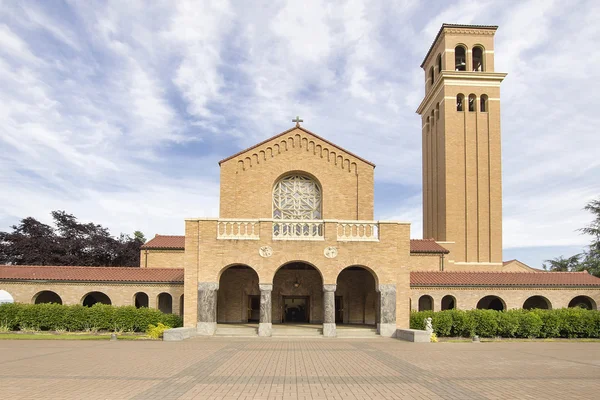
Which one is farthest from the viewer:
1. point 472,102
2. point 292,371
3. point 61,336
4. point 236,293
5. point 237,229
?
point 472,102

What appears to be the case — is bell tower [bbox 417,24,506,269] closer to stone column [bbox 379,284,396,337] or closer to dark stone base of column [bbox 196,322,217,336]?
stone column [bbox 379,284,396,337]

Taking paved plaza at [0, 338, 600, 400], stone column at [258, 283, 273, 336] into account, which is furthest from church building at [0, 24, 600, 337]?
paved plaza at [0, 338, 600, 400]

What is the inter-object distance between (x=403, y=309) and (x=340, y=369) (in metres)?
10.6

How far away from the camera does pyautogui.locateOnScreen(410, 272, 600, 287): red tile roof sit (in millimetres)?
27359

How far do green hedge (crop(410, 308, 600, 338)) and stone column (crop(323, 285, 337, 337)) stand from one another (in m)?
4.43

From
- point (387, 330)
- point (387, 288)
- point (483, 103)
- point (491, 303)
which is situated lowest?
point (387, 330)

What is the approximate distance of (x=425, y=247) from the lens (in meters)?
32.9

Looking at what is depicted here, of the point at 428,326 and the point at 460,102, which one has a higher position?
the point at 460,102

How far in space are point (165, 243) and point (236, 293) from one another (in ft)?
25.2

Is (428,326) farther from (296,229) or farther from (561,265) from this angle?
(561,265)

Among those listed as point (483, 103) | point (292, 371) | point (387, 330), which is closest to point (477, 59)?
point (483, 103)

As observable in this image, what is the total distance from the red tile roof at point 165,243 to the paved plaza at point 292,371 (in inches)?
468

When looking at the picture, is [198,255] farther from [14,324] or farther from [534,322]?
[534,322]

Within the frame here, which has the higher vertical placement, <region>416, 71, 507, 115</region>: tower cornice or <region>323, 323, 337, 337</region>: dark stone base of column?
<region>416, 71, 507, 115</region>: tower cornice
